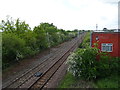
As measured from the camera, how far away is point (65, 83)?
13.3 metres

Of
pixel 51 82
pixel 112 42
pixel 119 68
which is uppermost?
pixel 112 42

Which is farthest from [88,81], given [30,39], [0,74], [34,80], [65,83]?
[30,39]

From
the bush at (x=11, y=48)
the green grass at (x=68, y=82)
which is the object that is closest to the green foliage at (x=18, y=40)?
the bush at (x=11, y=48)

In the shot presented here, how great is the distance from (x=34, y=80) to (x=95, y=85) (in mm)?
5691

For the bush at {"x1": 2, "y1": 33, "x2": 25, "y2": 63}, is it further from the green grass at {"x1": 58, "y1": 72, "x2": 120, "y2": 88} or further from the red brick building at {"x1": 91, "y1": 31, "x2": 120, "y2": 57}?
the red brick building at {"x1": 91, "y1": 31, "x2": 120, "y2": 57}

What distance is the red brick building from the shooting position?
53.7 ft

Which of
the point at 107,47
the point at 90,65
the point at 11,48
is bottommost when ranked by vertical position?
the point at 90,65

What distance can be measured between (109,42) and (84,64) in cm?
464

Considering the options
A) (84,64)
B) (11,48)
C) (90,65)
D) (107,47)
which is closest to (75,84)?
(84,64)

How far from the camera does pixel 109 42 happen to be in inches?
656

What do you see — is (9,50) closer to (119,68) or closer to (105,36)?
(105,36)

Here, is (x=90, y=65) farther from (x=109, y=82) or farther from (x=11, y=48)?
(x=11, y=48)

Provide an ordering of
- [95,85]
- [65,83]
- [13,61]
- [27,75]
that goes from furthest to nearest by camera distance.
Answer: [13,61] → [27,75] → [65,83] → [95,85]

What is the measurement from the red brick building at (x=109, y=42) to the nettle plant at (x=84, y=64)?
2613 millimetres
